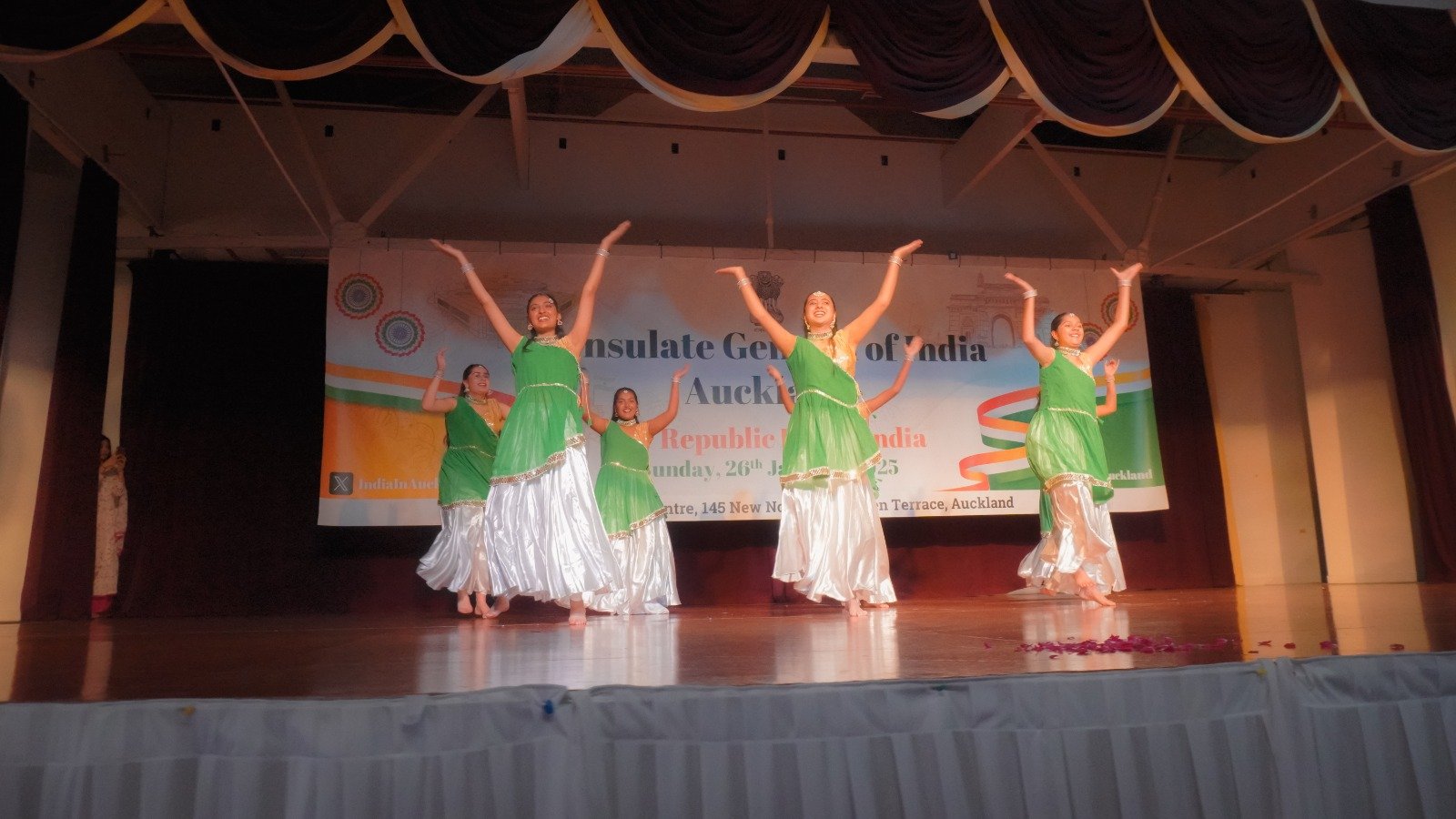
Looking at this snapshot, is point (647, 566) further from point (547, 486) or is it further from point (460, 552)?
point (547, 486)

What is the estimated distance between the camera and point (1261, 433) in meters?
9.91

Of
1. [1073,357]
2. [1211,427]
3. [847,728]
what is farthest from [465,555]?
[1211,427]

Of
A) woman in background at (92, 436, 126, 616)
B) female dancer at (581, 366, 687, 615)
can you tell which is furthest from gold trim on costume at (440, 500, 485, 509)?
woman in background at (92, 436, 126, 616)

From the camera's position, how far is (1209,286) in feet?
32.4

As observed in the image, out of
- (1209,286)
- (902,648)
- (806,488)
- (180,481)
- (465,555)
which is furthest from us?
(1209,286)

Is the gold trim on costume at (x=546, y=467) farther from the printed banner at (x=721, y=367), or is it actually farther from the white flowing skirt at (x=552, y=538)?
the printed banner at (x=721, y=367)

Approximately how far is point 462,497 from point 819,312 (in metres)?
2.72

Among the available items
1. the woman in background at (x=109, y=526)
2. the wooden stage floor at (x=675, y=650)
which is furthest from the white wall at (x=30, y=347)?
the wooden stage floor at (x=675, y=650)

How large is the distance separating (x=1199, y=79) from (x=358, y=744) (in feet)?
Result: 17.1

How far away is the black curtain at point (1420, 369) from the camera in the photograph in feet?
26.5

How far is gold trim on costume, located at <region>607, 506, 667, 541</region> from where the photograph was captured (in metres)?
6.04

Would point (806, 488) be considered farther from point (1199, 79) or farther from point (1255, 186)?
point (1255, 186)

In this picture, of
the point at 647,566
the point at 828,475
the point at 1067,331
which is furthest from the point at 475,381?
the point at 1067,331

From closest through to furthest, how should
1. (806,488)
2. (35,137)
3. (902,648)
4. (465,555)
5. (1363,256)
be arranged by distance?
(902,648) < (806,488) < (465,555) < (35,137) < (1363,256)
